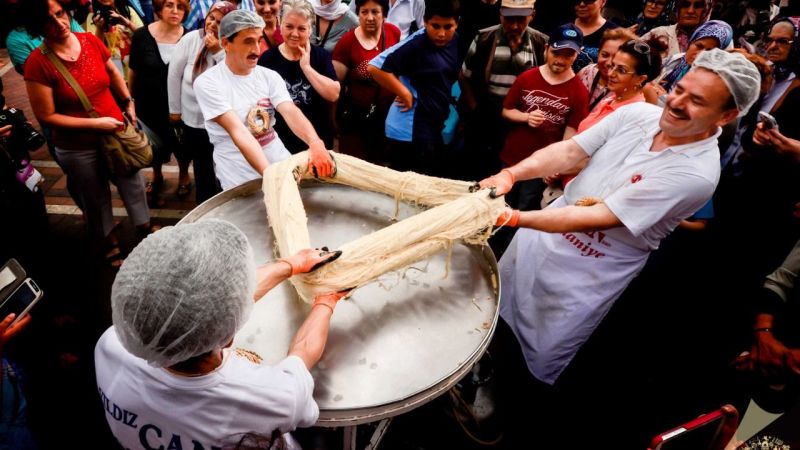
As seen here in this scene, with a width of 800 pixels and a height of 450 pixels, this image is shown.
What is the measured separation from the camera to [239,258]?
115 centimetres

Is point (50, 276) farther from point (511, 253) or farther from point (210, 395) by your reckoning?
point (511, 253)

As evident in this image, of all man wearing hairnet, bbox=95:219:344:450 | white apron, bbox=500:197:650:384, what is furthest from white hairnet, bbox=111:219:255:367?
white apron, bbox=500:197:650:384

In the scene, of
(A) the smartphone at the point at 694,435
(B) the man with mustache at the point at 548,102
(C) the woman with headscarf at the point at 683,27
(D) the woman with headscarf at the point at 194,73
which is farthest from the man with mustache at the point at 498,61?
(A) the smartphone at the point at 694,435

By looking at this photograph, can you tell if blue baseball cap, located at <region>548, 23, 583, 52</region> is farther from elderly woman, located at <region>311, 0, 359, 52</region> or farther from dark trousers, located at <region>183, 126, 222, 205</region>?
dark trousers, located at <region>183, 126, 222, 205</region>

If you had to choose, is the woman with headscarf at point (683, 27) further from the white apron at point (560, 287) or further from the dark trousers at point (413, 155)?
the white apron at point (560, 287)

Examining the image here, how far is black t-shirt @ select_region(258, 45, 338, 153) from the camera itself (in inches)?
135

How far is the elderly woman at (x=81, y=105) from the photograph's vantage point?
2.86 m

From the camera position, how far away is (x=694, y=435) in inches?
63.1

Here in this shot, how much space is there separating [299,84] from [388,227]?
6.72 feet

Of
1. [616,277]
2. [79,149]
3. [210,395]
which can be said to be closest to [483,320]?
[616,277]

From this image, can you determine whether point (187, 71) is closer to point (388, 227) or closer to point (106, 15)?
point (106, 15)

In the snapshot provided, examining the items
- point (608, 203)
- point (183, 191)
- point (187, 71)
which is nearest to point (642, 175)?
point (608, 203)

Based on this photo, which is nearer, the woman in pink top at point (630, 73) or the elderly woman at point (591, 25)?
the woman in pink top at point (630, 73)

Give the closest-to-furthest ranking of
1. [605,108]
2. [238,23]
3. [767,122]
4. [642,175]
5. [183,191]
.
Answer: [642,175]
[238,23]
[605,108]
[767,122]
[183,191]
